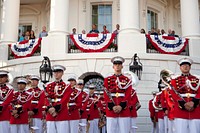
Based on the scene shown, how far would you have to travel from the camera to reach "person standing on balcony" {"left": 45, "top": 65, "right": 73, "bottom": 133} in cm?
865

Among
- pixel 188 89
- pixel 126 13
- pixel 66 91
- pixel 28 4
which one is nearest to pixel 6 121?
pixel 66 91

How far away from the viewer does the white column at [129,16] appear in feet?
58.8

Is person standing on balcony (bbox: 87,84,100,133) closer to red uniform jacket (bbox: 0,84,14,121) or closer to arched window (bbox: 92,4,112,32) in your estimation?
red uniform jacket (bbox: 0,84,14,121)

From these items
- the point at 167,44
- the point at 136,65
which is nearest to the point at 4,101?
the point at 136,65

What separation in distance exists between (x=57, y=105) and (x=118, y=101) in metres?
1.54

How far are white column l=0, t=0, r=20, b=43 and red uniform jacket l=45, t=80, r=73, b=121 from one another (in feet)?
39.9

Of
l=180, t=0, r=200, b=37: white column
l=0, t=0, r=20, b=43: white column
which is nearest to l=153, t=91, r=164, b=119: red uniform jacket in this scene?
l=180, t=0, r=200, b=37: white column

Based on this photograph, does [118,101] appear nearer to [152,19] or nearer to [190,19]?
[190,19]

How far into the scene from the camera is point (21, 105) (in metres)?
10.6

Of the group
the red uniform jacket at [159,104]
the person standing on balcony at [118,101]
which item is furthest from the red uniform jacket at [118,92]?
the red uniform jacket at [159,104]

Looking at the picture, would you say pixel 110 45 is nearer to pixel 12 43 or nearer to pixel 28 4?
pixel 12 43

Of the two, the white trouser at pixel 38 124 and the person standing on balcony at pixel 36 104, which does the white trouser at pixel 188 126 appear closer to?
the person standing on balcony at pixel 36 104

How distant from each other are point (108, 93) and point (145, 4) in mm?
14083

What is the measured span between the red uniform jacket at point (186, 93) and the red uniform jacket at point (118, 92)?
1215 millimetres
